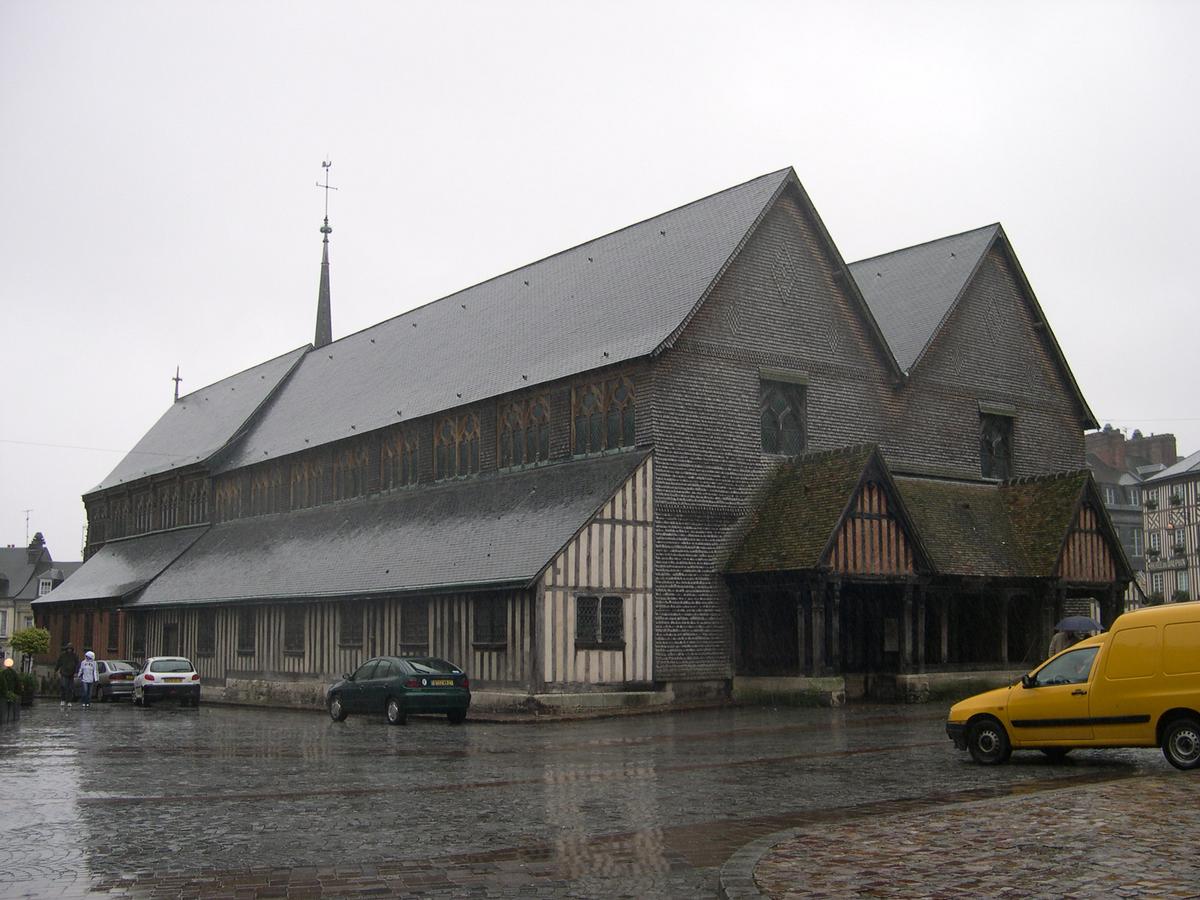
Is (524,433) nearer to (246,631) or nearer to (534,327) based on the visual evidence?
(534,327)

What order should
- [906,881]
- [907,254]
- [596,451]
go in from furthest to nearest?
[907,254]
[596,451]
[906,881]

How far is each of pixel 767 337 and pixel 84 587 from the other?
34.3 m

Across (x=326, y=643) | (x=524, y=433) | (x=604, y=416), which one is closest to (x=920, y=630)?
(x=604, y=416)

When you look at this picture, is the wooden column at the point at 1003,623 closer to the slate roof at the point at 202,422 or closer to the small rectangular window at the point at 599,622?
the small rectangular window at the point at 599,622

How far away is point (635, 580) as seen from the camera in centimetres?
2905

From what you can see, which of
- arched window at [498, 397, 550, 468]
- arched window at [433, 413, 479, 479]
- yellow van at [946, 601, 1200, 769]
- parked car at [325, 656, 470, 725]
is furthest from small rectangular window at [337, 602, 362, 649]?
yellow van at [946, 601, 1200, 769]

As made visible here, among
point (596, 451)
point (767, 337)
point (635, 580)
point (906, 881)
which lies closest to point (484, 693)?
point (635, 580)

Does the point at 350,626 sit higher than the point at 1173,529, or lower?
lower

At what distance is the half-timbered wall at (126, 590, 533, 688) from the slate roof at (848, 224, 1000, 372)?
13931 millimetres

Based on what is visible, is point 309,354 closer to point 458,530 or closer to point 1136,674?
point 458,530

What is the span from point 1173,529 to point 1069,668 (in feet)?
229

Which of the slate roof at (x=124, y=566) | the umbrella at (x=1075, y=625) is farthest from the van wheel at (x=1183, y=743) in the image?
the slate roof at (x=124, y=566)

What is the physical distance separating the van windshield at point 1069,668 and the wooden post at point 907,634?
13.5m

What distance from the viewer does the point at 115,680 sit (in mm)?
42625
